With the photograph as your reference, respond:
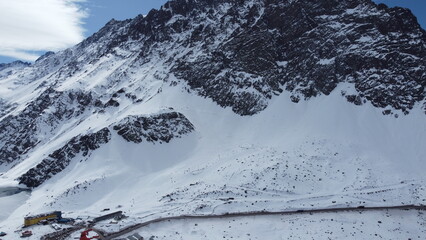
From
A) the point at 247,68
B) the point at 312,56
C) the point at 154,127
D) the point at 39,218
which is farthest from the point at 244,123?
the point at 39,218

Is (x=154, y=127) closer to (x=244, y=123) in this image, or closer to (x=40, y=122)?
(x=244, y=123)

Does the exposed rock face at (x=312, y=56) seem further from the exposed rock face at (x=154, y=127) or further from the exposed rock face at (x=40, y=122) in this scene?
the exposed rock face at (x=40, y=122)

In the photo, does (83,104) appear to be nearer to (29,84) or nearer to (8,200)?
(8,200)

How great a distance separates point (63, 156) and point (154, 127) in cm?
1939

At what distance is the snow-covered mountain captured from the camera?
58250 mm

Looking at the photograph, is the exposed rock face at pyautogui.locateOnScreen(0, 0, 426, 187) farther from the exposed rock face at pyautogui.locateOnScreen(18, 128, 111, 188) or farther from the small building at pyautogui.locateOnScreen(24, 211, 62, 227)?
the small building at pyautogui.locateOnScreen(24, 211, 62, 227)

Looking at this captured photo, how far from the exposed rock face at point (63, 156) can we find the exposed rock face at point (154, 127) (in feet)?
13.3

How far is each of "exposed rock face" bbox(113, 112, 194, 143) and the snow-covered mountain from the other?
25 centimetres

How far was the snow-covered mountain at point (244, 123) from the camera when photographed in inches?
2293

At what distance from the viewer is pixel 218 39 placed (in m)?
106

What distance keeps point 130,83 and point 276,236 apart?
74.8 meters

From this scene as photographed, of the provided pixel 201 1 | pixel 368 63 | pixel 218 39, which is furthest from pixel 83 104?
pixel 368 63

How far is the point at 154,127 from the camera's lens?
79.8m

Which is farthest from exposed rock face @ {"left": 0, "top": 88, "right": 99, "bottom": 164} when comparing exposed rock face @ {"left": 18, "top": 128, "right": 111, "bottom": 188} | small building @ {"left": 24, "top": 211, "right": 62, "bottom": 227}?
small building @ {"left": 24, "top": 211, "right": 62, "bottom": 227}
